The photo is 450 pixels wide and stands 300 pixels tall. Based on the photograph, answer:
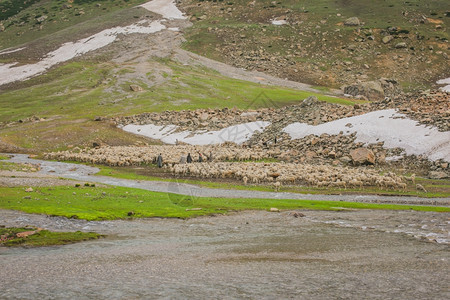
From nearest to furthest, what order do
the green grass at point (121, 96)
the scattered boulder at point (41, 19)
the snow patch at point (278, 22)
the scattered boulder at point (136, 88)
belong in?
the green grass at point (121, 96)
the scattered boulder at point (136, 88)
the snow patch at point (278, 22)
the scattered boulder at point (41, 19)

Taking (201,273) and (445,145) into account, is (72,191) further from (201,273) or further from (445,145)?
(445,145)

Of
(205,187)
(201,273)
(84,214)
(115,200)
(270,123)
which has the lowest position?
(270,123)

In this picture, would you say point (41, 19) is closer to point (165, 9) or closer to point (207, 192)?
point (165, 9)

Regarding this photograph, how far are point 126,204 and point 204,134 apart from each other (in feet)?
144

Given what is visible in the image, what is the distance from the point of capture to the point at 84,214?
2848 cm

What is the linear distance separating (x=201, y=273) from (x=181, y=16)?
176m

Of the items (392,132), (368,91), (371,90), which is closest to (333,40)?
(371,90)

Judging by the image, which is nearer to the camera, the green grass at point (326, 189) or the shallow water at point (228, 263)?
the shallow water at point (228, 263)

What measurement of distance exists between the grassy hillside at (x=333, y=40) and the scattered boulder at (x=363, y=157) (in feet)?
274

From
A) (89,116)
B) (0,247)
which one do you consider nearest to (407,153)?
(0,247)

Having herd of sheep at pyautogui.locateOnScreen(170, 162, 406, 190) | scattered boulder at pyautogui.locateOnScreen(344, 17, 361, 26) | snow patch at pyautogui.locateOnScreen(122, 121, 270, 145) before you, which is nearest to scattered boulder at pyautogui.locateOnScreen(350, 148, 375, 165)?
herd of sheep at pyautogui.locateOnScreen(170, 162, 406, 190)

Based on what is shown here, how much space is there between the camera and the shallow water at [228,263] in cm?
1634

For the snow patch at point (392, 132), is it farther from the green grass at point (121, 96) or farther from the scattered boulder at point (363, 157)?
the green grass at point (121, 96)

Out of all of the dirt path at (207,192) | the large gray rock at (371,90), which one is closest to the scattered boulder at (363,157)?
the dirt path at (207,192)
